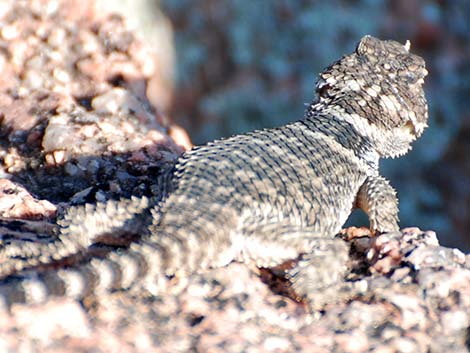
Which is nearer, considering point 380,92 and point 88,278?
point 88,278

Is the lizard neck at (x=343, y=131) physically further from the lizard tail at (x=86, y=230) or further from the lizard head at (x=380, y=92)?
the lizard tail at (x=86, y=230)

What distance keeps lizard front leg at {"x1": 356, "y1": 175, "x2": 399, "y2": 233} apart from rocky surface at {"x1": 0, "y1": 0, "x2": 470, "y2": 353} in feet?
0.36

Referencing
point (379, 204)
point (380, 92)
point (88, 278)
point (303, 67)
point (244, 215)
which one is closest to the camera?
point (88, 278)

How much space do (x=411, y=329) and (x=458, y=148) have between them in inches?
190

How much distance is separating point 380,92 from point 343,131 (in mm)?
431

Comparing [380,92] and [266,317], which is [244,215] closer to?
[266,317]

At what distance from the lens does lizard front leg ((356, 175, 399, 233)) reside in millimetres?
3479

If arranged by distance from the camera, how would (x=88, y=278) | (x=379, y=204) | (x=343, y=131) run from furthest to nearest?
1. (x=343, y=131)
2. (x=379, y=204)
3. (x=88, y=278)

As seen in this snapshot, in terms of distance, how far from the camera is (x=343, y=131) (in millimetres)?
3752

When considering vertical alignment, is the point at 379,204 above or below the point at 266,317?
above

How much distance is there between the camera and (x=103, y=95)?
437 centimetres

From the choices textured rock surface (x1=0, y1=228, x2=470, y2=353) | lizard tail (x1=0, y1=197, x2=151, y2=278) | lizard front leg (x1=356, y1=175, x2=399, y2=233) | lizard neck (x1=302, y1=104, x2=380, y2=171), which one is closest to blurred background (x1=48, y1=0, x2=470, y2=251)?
lizard neck (x1=302, y1=104, x2=380, y2=171)

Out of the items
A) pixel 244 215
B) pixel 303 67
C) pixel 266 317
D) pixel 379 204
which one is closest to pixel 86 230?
pixel 244 215

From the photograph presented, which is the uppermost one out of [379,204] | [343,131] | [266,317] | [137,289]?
[343,131]
